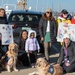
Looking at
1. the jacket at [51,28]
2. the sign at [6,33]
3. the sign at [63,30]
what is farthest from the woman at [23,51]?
the sign at [63,30]

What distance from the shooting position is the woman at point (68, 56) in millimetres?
7984

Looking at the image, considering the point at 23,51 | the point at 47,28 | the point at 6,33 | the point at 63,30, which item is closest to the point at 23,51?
the point at 23,51

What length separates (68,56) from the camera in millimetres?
8211

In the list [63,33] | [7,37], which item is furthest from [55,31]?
[7,37]

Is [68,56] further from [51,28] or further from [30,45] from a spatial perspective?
Answer: [30,45]

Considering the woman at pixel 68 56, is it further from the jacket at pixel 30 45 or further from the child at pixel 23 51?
the child at pixel 23 51

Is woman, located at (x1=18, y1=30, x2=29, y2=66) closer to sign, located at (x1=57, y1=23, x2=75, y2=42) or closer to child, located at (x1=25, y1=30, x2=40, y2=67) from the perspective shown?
child, located at (x1=25, y1=30, x2=40, y2=67)

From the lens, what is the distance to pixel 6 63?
812cm

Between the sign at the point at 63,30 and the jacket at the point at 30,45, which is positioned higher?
the sign at the point at 63,30

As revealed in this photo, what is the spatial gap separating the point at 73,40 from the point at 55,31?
64 cm

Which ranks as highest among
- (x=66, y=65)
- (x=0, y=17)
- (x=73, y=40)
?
(x=0, y=17)

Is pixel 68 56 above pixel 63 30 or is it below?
below

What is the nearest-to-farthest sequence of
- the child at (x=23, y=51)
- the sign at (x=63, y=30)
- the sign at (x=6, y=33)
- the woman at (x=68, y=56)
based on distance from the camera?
the woman at (x=68, y=56) → the sign at (x=6, y=33) → the child at (x=23, y=51) → the sign at (x=63, y=30)

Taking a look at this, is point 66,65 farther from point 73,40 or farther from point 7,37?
point 7,37
